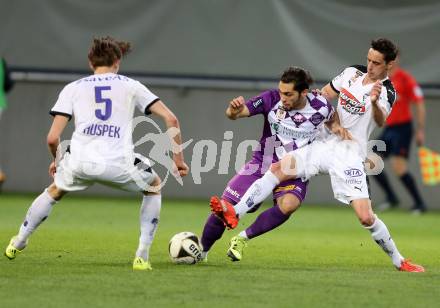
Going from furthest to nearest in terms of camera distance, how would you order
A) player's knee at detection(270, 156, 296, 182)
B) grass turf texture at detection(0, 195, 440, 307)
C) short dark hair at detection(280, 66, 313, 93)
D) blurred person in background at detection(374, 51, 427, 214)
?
→ blurred person in background at detection(374, 51, 427, 214)
player's knee at detection(270, 156, 296, 182)
short dark hair at detection(280, 66, 313, 93)
grass turf texture at detection(0, 195, 440, 307)

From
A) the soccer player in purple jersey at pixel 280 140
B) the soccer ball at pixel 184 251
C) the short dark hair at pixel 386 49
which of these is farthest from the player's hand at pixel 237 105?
the short dark hair at pixel 386 49

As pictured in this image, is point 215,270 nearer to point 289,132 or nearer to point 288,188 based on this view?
point 288,188

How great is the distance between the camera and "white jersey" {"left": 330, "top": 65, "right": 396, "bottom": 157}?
868 cm

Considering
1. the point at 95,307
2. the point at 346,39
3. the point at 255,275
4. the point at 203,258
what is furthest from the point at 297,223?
the point at 95,307

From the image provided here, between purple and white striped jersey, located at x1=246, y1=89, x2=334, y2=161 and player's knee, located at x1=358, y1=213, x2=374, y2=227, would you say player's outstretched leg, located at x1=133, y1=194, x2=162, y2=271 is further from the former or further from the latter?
player's knee, located at x1=358, y1=213, x2=374, y2=227

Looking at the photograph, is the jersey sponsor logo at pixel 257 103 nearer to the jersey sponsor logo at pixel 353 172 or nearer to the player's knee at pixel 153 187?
the jersey sponsor logo at pixel 353 172

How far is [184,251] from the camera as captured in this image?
8344 millimetres

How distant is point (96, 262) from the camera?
8.27 meters

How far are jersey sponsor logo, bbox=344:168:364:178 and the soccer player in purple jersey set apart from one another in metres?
0.38

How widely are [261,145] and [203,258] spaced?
1.08 m

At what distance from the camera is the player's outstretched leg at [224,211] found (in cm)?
805

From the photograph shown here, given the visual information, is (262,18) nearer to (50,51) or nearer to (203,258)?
(50,51)

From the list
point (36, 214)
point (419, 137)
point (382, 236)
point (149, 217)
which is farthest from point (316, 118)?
point (419, 137)

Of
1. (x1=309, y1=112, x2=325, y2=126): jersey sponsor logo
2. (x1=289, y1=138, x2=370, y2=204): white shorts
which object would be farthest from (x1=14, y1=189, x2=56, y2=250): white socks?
(x1=309, y1=112, x2=325, y2=126): jersey sponsor logo
